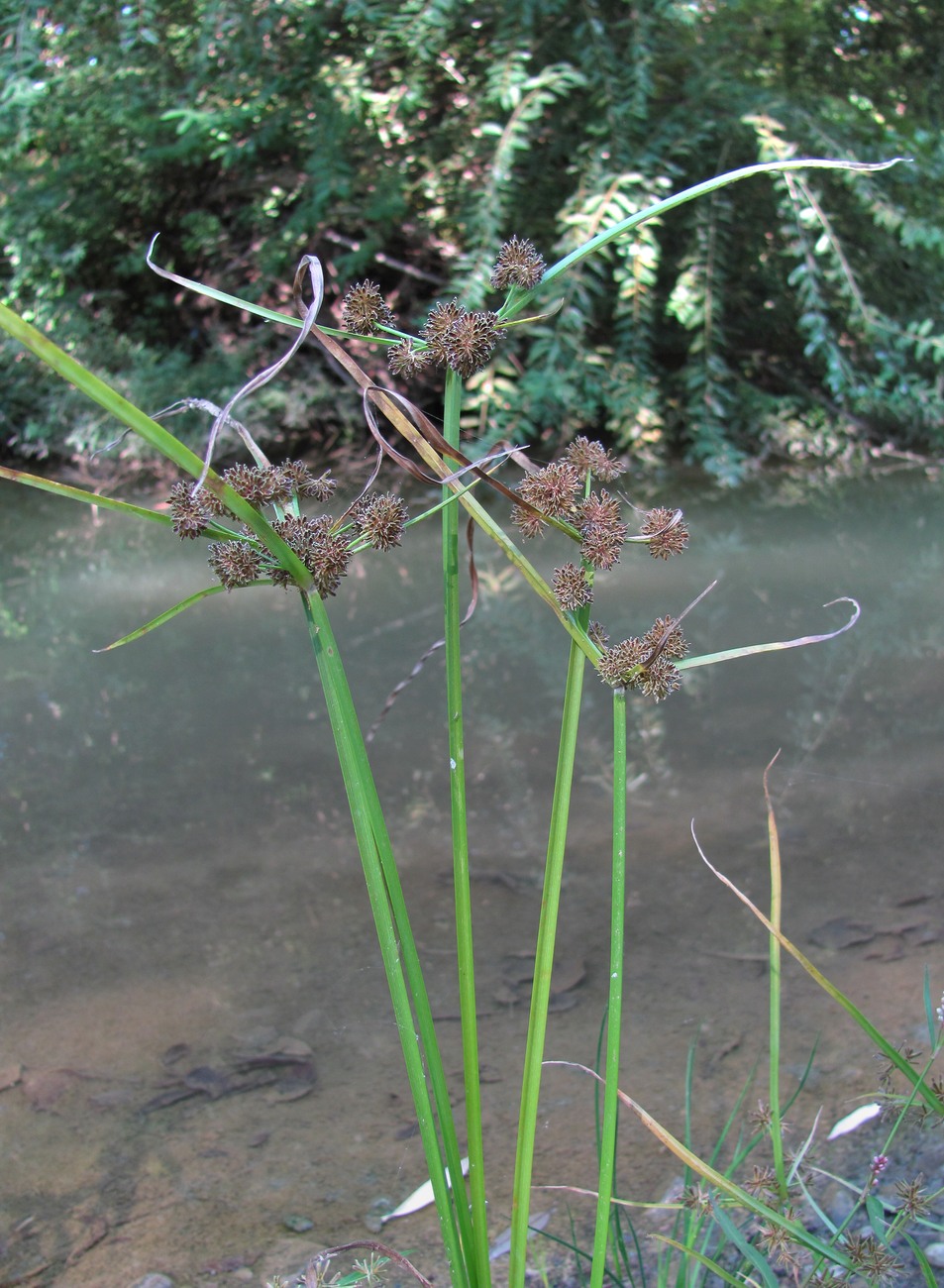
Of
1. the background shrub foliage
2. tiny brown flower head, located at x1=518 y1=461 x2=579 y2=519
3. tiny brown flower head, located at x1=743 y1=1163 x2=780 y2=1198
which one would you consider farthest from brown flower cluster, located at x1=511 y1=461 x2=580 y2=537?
the background shrub foliage

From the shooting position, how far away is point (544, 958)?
0.68 meters

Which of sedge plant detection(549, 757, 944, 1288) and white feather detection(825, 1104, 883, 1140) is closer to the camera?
sedge plant detection(549, 757, 944, 1288)

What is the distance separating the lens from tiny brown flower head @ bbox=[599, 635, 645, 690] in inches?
25.7

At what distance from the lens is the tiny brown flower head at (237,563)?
0.63 meters

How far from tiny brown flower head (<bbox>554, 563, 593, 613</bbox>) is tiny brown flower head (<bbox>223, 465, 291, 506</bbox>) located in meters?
0.17

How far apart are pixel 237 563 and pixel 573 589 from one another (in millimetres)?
192

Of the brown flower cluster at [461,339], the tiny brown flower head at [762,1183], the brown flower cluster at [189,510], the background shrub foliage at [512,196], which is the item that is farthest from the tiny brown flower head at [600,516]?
the background shrub foliage at [512,196]

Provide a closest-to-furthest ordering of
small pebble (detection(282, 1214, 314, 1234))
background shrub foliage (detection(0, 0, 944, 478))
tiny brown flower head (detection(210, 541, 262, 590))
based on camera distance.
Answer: tiny brown flower head (detection(210, 541, 262, 590)) → small pebble (detection(282, 1214, 314, 1234)) → background shrub foliage (detection(0, 0, 944, 478))

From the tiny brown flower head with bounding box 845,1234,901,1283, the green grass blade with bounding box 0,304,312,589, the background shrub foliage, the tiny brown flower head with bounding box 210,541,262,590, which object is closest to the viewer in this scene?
the green grass blade with bounding box 0,304,312,589

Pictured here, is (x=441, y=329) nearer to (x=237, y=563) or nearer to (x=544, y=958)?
(x=237, y=563)

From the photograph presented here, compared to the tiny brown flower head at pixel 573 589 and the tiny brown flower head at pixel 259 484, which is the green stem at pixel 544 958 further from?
the tiny brown flower head at pixel 259 484

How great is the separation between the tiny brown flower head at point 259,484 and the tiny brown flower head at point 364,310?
0.10 metres

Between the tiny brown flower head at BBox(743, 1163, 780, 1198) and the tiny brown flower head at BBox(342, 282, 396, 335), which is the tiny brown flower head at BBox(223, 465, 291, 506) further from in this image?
the tiny brown flower head at BBox(743, 1163, 780, 1198)

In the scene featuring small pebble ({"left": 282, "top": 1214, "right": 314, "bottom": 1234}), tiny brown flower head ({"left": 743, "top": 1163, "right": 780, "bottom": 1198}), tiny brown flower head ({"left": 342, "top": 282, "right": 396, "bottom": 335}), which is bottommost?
small pebble ({"left": 282, "top": 1214, "right": 314, "bottom": 1234})
